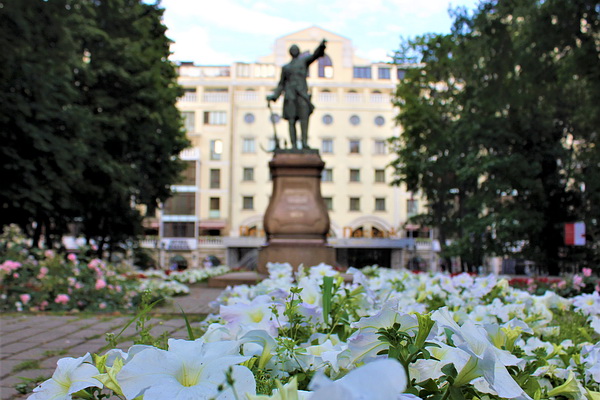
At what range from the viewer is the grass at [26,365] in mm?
3202

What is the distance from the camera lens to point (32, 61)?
11.9 metres

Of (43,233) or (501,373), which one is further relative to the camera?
(43,233)

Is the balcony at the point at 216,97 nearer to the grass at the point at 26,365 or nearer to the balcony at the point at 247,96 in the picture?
the balcony at the point at 247,96

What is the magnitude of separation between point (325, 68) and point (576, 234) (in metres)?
41.4

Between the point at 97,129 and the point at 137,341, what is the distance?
50.7 ft

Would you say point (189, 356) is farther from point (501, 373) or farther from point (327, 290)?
point (327, 290)

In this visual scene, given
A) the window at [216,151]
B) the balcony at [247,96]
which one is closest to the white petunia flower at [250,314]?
the window at [216,151]

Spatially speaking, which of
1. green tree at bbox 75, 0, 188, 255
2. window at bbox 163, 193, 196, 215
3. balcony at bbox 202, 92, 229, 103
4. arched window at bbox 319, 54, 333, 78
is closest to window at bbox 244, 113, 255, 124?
balcony at bbox 202, 92, 229, 103

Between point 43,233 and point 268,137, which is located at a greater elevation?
point 268,137

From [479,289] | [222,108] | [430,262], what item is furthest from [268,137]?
[479,289]

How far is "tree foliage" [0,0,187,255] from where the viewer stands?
1187cm

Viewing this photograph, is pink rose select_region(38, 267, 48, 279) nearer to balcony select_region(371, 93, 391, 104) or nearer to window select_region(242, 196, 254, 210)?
window select_region(242, 196, 254, 210)

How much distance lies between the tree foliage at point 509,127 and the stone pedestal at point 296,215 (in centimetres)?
578

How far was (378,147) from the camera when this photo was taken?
51.3m
